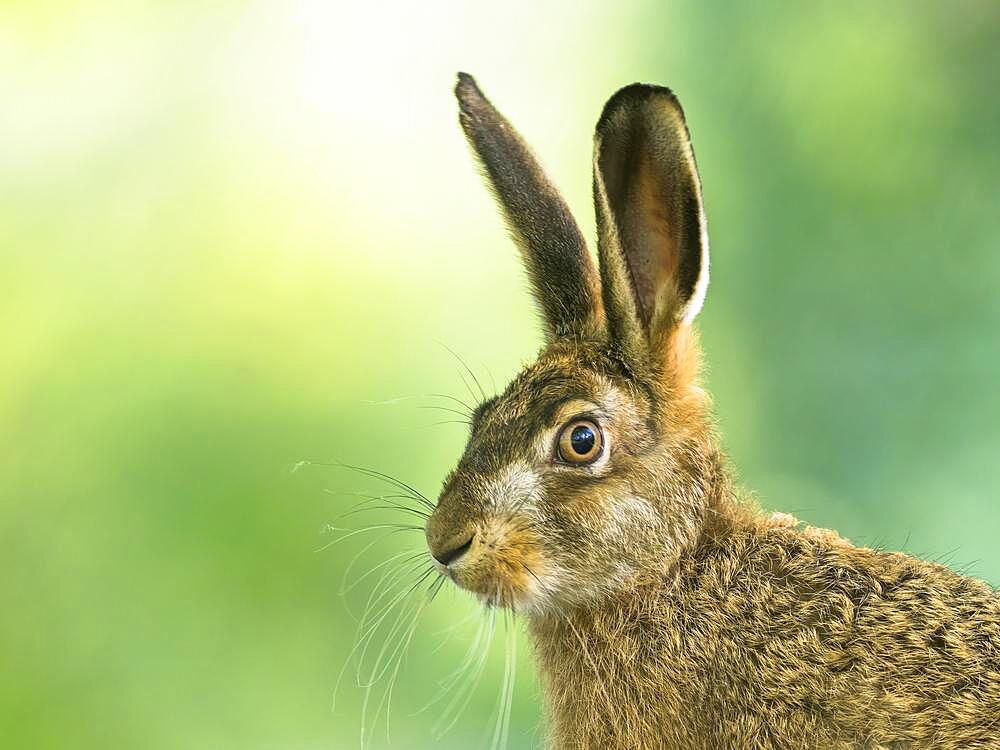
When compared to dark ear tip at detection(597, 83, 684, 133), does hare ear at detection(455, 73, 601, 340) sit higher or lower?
lower

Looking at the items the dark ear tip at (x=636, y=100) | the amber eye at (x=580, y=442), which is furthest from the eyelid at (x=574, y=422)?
the dark ear tip at (x=636, y=100)

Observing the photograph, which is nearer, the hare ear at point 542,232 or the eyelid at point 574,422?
the eyelid at point 574,422

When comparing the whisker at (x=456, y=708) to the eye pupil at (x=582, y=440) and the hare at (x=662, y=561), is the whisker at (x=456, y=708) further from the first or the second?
the eye pupil at (x=582, y=440)

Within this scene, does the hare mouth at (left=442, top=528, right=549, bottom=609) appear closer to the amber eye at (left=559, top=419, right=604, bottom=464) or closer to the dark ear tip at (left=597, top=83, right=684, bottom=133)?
the amber eye at (left=559, top=419, right=604, bottom=464)

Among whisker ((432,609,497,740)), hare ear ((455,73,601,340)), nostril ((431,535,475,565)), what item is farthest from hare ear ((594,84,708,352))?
whisker ((432,609,497,740))

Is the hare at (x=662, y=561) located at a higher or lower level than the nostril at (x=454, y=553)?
higher

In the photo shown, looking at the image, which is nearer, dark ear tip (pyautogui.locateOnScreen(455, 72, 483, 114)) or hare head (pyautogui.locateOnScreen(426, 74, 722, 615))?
hare head (pyautogui.locateOnScreen(426, 74, 722, 615))

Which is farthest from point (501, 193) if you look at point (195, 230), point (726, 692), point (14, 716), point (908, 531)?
point (14, 716)

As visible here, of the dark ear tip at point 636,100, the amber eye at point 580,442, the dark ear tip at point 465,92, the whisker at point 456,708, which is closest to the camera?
the dark ear tip at point 636,100

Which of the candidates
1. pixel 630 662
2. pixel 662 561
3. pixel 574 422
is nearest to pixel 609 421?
pixel 574 422
